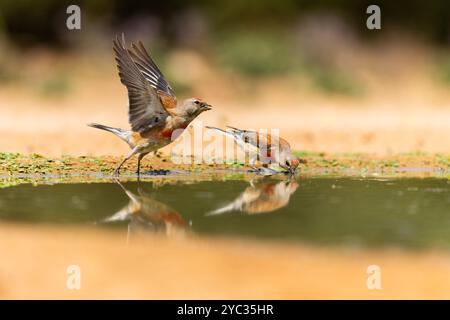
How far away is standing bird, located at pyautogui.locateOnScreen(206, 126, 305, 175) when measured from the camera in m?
12.4

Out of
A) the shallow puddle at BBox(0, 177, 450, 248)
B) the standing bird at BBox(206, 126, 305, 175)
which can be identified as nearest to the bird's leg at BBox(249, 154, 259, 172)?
the standing bird at BBox(206, 126, 305, 175)

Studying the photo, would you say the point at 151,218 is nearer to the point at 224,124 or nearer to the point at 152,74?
the point at 152,74

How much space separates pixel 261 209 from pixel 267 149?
278cm

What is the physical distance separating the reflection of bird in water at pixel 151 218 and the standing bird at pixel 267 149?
9.13ft

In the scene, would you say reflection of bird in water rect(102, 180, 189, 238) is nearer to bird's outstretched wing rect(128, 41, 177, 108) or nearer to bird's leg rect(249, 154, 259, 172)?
bird's leg rect(249, 154, 259, 172)

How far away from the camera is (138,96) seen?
11.2 m

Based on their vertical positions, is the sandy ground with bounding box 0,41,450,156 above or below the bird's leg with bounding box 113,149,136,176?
above

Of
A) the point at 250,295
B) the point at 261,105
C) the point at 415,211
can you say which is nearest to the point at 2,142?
the point at 261,105

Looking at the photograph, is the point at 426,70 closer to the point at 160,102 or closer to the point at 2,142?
the point at 2,142

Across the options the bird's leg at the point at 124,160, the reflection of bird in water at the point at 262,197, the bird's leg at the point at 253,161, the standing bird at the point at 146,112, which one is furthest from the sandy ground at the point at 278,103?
the reflection of bird in water at the point at 262,197

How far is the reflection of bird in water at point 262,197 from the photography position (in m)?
9.77

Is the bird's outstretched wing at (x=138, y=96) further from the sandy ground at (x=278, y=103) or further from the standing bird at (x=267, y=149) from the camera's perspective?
the sandy ground at (x=278, y=103)

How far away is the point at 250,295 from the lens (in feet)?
22.1

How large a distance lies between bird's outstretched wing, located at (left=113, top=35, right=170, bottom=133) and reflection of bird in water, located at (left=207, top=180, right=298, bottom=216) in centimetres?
147
